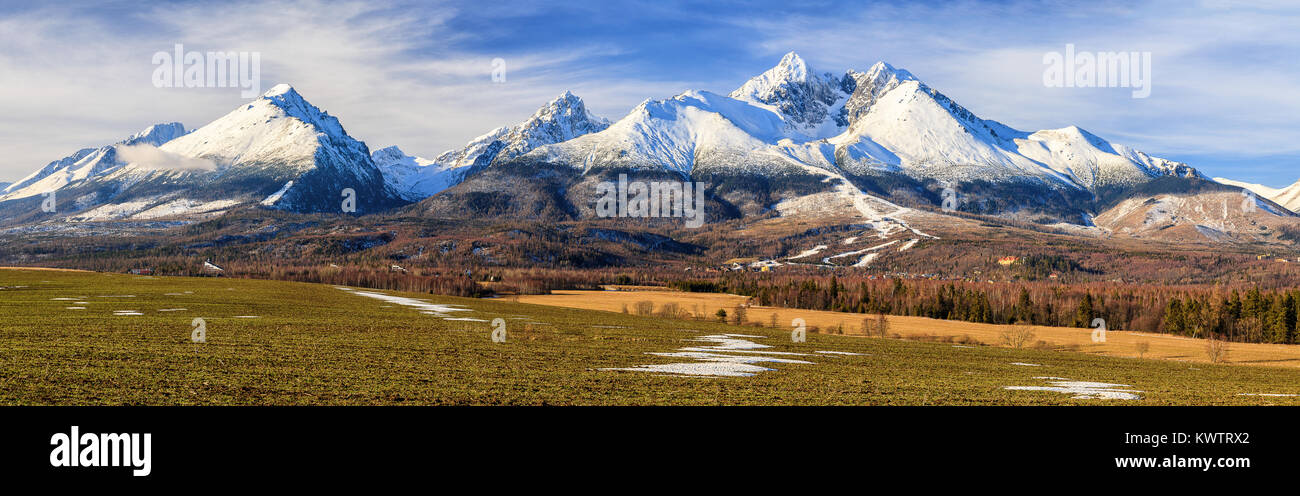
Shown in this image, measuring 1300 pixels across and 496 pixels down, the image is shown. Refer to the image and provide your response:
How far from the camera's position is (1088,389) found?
1389 inches

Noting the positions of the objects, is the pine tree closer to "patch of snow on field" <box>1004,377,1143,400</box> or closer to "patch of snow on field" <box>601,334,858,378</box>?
"patch of snow on field" <box>601,334,858,378</box>

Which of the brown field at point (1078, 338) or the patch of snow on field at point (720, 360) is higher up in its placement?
the patch of snow on field at point (720, 360)

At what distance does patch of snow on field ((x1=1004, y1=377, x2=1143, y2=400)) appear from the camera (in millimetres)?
32094

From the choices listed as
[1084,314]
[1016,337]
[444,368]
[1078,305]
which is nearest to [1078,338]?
[1016,337]

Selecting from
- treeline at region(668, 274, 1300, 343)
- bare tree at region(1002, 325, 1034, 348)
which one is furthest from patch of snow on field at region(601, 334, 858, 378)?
treeline at region(668, 274, 1300, 343)

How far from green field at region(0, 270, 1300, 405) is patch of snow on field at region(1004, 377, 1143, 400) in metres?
0.79

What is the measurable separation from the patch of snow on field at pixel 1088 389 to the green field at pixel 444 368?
0.79 metres

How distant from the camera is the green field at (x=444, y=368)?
24.2m

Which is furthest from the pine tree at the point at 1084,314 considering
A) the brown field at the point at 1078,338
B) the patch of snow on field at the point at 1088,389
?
the patch of snow on field at the point at 1088,389

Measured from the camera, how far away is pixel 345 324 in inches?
2197

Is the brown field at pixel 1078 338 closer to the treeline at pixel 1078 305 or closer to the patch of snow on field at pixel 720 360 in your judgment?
the treeline at pixel 1078 305
